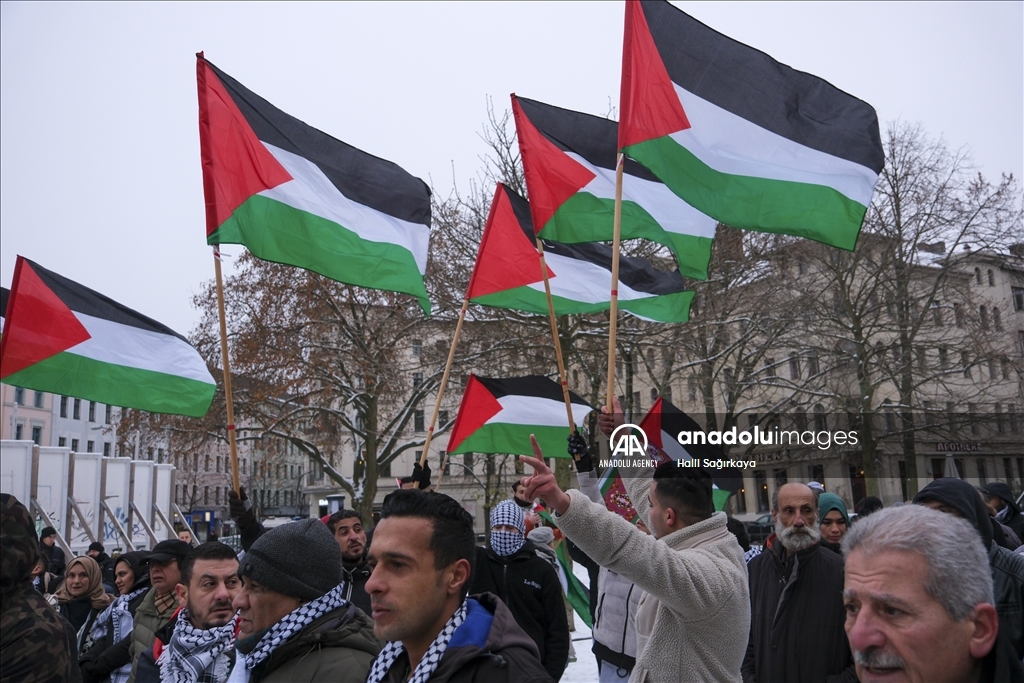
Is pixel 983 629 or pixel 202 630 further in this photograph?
pixel 202 630

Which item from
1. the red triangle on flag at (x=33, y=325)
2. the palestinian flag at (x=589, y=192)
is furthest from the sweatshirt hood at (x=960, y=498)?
the red triangle on flag at (x=33, y=325)

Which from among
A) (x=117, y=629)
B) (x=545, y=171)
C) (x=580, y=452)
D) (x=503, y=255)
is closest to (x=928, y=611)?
(x=580, y=452)

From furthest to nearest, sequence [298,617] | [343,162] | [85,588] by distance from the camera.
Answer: [343,162], [85,588], [298,617]

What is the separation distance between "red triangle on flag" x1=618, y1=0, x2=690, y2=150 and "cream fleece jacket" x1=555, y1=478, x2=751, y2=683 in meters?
3.48

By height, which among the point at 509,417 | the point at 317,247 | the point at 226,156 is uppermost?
the point at 226,156

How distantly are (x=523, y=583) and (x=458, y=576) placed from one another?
431cm

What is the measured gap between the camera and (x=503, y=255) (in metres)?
8.81

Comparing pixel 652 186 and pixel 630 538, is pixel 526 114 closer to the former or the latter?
pixel 652 186

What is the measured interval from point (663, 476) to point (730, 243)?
72.4 ft

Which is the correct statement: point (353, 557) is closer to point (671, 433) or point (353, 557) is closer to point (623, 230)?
point (671, 433)

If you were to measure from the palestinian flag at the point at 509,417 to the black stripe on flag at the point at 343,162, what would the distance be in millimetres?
2538

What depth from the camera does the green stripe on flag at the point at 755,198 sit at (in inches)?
255

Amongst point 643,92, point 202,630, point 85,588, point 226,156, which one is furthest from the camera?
point 85,588

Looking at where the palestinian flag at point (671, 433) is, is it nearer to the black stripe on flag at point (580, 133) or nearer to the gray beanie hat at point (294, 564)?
the black stripe on flag at point (580, 133)
